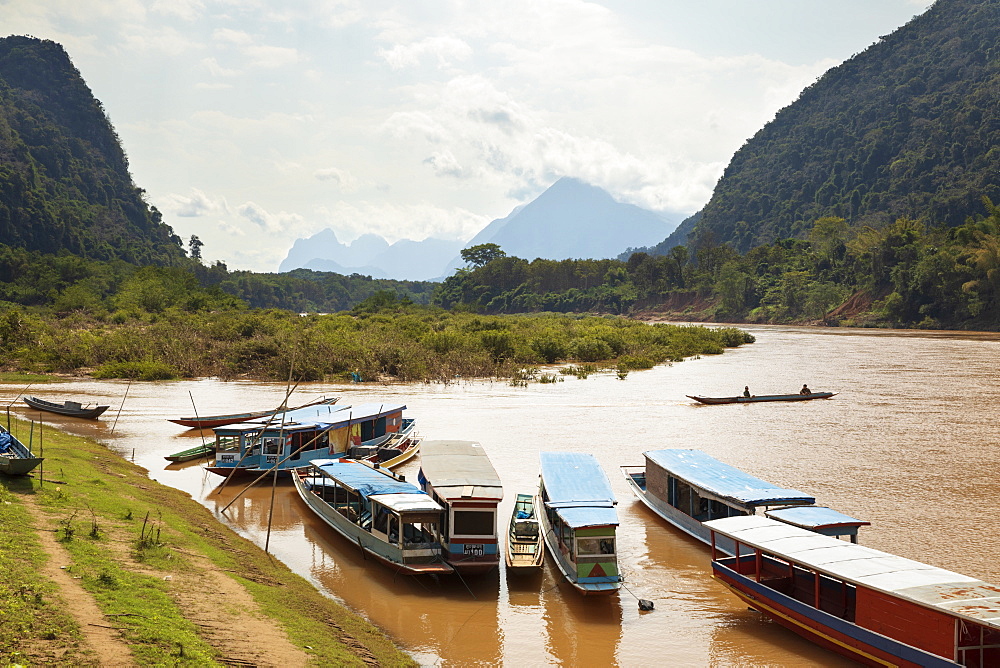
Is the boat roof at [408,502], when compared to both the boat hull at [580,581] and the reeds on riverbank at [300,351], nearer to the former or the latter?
the boat hull at [580,581]

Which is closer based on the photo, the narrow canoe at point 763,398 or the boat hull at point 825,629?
the boat hull at point 825,629

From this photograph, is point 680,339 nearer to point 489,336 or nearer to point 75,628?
point 489,336

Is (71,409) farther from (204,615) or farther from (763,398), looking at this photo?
(763,398)

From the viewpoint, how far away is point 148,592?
335 inches

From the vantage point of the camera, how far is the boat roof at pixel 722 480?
12633 mm

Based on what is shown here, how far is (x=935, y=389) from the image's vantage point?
33281 millimetres

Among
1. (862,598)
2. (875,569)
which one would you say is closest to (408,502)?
(862,598)

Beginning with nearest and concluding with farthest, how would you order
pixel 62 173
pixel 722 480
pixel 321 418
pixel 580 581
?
pixel 580 581
pixel 722 480
pixel 321 418
pixel 62 173

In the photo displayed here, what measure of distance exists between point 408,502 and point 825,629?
645 cm

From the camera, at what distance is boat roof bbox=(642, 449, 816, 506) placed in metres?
12.6

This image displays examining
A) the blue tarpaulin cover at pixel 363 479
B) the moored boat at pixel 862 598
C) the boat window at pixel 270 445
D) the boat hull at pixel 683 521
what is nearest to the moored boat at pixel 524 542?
the blue tarpaulin cover at pixel 363 479

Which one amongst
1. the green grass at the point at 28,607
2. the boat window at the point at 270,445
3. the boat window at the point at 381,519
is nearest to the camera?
the green grass at the point at 28,607

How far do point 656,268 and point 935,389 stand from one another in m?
83.3

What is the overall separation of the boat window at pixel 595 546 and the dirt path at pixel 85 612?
6.64m
